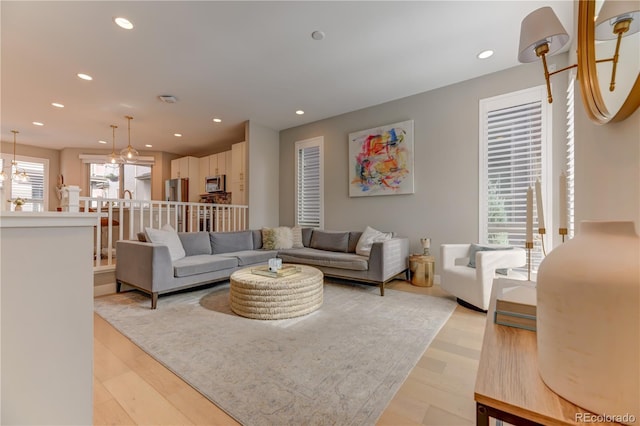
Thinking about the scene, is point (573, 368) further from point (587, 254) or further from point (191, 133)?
point (191, 133)

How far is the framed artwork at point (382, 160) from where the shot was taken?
13.1ft

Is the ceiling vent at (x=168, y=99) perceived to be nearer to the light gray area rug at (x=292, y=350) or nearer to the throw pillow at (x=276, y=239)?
the throw pillow at (x=276, y=239)

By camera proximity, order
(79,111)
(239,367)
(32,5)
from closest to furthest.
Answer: (239,367)
(32,5)
(79,111)

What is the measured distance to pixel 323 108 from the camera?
455 centimetres

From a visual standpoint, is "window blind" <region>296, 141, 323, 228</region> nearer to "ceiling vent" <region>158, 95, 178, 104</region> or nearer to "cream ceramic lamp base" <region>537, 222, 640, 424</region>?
"ceiling vent" <region>158, 95, 178, 104</region>

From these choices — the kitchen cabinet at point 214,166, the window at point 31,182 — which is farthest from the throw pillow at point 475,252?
the window at point 31,182

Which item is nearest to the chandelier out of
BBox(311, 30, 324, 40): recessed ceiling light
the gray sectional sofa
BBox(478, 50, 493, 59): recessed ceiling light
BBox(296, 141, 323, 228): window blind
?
the gray sectional sofa

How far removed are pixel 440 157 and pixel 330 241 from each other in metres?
2.07

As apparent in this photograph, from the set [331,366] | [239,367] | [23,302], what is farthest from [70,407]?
[331,366]

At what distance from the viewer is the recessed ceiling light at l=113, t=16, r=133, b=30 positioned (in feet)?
7.95

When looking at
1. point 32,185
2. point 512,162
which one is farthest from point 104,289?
point 32,185

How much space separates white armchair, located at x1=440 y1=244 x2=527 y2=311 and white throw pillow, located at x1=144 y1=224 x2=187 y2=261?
10.7 feet

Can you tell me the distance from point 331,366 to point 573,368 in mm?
1455

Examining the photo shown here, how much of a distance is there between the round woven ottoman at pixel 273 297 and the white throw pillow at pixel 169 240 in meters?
1.17
